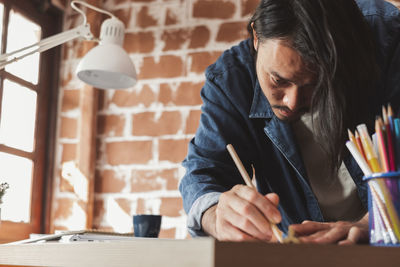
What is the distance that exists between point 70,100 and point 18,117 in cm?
22

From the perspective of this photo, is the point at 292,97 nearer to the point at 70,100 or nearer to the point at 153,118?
the point at 153,118

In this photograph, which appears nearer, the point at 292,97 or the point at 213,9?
the point at 292,97

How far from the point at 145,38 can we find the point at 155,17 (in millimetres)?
90

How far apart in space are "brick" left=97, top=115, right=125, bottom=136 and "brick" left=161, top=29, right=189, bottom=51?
1.03 ft

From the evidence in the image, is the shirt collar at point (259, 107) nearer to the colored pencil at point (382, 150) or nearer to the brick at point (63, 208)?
the colored pencil at point (382, 150)

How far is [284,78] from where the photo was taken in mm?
880

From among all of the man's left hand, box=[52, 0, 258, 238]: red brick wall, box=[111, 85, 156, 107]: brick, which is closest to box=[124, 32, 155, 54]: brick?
box=[52, 0, 258, 238]: red brick wall

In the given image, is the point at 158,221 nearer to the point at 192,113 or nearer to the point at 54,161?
the point at 192,113

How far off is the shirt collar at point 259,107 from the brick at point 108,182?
853 millimetres

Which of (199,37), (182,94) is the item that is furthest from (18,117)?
(199,37)

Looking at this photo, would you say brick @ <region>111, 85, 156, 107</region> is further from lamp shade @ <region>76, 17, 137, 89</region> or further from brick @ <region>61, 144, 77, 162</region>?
lamp shade @ <region>76, 17, 137, 89</region>

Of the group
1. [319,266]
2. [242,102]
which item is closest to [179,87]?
[242,102]

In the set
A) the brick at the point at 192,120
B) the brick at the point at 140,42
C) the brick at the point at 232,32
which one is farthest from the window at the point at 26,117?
the brick at the point at 232,32

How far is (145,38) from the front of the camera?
186cm
